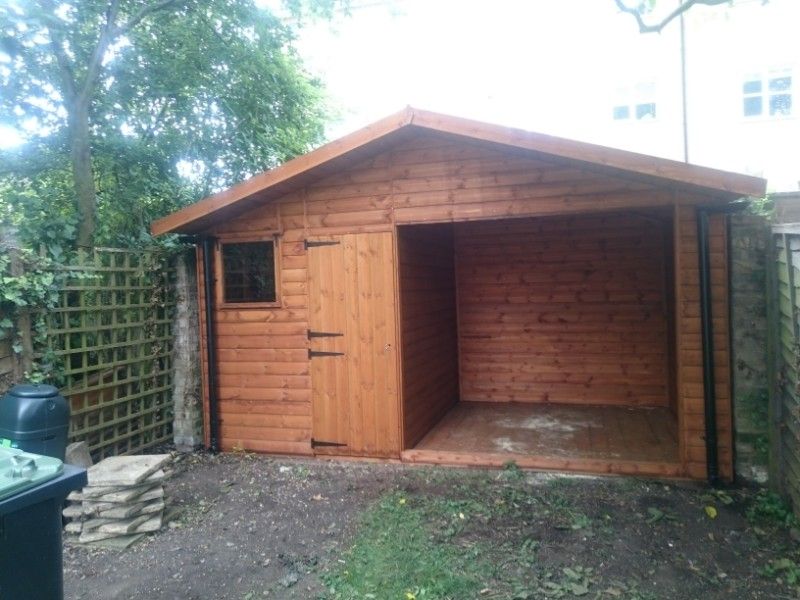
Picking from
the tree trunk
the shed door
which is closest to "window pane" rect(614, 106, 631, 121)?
the shed door

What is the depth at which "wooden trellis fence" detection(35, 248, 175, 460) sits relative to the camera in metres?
4.50

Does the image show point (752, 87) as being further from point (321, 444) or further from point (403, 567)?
point (403, 567)

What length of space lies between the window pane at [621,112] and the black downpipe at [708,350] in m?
11.2

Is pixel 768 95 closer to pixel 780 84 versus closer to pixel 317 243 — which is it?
pixel 780 84

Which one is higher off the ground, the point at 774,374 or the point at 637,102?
the point at 637,102

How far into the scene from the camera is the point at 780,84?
42.0ft

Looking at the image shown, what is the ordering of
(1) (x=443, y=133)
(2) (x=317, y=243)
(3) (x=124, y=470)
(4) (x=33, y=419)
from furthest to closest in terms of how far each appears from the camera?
(2) (x=317, y=243)
(1) (x=443, y=133)
(3) (x=124, y=470)
(4) (x=33, y=419)

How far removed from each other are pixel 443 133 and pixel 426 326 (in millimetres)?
2219

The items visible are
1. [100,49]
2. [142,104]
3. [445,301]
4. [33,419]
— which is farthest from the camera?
[142,104]

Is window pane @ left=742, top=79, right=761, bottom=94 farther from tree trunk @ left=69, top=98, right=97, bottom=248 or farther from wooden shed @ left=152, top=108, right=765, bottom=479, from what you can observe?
tree trunk @ left=69, top=98, right=97, bottom=248

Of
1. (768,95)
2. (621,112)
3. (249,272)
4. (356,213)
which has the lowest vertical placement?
(249,272)

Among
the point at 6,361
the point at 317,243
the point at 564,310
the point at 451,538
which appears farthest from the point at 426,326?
the point at 6,361

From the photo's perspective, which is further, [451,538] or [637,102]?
[637,102]

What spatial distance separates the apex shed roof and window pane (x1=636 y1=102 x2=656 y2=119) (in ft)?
36.4
